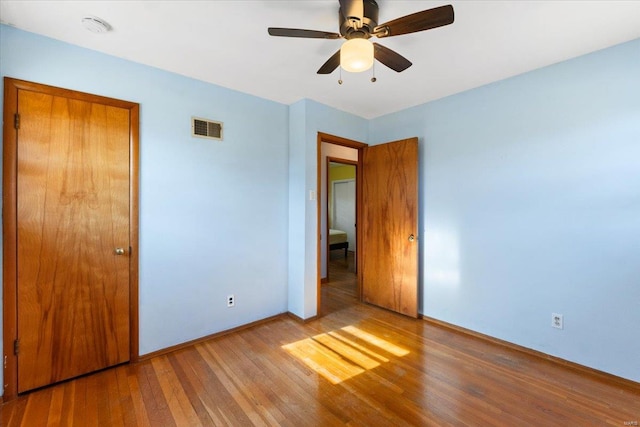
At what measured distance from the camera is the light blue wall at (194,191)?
2105mm

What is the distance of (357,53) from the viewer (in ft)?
4.85

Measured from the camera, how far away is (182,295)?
2.52 m

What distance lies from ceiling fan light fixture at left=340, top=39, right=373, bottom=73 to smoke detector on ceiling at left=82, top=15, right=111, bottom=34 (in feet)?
5.21

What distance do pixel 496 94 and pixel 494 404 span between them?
8.45 ft

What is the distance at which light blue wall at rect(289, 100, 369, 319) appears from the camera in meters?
3.10

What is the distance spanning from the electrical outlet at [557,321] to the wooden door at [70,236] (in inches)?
138

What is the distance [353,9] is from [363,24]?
0.13m

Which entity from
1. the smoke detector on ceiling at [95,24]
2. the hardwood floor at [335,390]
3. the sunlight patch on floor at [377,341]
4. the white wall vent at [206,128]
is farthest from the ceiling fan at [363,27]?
the sunlight patch on floor at [377,341]

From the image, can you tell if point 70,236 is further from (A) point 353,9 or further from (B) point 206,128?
(A) point 353,9

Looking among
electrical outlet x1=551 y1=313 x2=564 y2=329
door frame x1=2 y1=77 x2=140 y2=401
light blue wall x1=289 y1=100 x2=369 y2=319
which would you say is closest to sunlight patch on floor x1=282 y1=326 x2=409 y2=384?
light blue wall x1=289 y1=100 x2=369 y2=319

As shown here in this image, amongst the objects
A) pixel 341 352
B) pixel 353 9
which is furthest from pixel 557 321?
pixel 353 9

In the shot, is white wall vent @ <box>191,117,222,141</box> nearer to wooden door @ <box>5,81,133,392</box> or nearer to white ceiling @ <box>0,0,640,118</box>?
white ceiling @ <box>0,0,640,118</box>

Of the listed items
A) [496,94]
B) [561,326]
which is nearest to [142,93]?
[496,94]

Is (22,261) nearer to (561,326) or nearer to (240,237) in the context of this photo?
(240,237)
